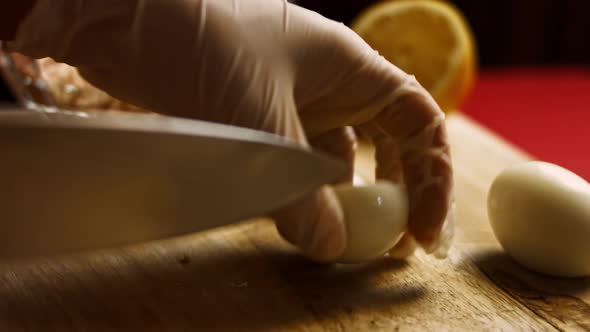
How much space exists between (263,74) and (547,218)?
1.26 ft

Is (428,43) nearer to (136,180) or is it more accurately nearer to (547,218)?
(547,218)

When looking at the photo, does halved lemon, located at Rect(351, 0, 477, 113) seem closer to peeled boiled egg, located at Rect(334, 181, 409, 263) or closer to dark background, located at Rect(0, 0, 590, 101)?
peeled boiled egg, located at Rect(334, 181, 409, 263)

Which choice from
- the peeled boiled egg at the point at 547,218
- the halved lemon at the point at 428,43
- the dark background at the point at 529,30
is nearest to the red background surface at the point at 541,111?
the halved lemon at the point at 428,43

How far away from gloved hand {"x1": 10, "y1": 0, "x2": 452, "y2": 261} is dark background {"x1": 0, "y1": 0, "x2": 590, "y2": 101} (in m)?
2.07

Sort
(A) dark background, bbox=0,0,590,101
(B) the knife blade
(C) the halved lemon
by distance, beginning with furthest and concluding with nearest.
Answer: (A) dark background, bbox=0,0,590,101 → (C) the halved lemon → (B) the knife blade

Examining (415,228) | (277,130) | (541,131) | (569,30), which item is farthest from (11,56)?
(569,30)

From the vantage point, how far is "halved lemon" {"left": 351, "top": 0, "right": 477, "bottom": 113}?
1500 millimetres

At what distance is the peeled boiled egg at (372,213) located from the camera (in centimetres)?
85

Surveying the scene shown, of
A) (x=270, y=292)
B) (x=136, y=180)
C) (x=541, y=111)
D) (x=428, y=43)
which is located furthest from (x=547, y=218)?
(x=541, y=111)

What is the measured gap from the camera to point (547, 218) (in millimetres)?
886

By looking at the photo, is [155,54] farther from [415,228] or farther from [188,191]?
[415,228]

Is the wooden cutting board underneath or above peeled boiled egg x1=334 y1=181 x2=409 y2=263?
underneath

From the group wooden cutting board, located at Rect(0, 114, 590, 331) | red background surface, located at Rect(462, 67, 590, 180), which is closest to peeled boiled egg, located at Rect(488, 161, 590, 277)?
wooden cutting board, located at Rect(0, 114, 590, 331)

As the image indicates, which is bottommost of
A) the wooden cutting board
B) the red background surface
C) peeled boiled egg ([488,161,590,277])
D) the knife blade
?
the red background surface
